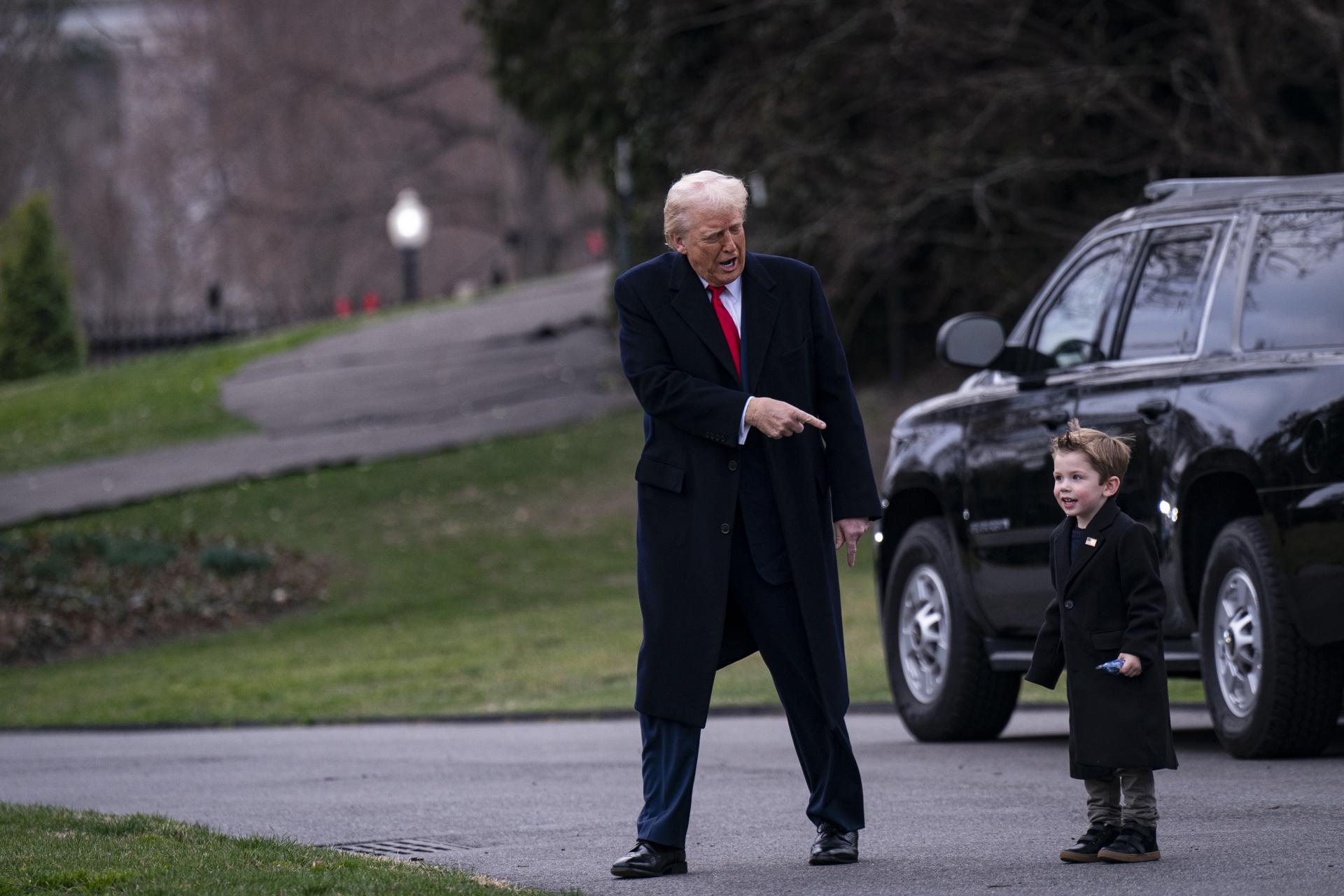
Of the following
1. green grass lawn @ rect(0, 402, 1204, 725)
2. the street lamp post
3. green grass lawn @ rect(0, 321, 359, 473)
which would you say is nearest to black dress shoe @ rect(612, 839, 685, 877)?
green grass lawn @ rect(0, 402, 1204, 725)

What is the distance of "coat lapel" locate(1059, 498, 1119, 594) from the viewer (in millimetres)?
5988

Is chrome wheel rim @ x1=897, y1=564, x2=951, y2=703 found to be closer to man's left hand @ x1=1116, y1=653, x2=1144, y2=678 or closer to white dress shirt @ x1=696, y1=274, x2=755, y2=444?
white dress shirt @ x1=696, y1=274, x2=755, y2=444

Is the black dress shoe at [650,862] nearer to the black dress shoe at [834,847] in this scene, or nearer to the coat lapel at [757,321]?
the black dress shoe at [834,847]

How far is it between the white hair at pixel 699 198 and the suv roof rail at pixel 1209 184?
307cm

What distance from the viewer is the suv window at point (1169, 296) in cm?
845

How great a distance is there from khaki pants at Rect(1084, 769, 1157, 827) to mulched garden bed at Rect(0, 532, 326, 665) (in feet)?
45.2

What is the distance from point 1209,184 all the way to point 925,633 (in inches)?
94.0

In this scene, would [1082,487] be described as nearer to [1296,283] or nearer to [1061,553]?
[1061,553]

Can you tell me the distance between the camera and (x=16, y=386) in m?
33.5

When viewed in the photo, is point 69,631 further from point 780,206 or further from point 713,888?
point 713,888

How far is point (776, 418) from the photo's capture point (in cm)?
600

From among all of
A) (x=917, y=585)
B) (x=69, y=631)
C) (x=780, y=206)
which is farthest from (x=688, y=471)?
(x=780, y=206)

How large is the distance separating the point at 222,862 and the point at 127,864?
25 cm

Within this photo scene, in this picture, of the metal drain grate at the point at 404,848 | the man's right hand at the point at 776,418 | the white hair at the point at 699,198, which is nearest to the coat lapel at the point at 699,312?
the white hair at the point at 699,198
